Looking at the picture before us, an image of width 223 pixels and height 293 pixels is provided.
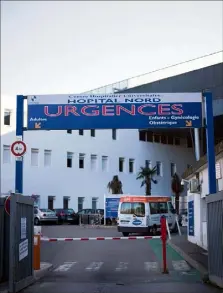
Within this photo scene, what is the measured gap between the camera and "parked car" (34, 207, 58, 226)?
4456 centimetres

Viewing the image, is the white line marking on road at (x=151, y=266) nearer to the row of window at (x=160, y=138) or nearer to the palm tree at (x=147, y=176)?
the palm tree at (x=147, y=176)

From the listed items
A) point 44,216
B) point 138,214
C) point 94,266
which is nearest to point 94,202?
point 44,216

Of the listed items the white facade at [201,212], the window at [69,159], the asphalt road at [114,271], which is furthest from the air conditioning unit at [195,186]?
the window at [69,159]

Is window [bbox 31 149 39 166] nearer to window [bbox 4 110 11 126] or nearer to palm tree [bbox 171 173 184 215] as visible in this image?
window [bbox 4 110 11 126]

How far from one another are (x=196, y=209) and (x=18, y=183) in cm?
1132

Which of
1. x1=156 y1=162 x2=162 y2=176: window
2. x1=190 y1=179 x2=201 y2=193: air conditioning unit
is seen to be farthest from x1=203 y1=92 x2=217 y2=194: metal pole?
x1=156 y1=162 x2=162 y2=176: window

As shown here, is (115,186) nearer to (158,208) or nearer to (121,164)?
(121,164)

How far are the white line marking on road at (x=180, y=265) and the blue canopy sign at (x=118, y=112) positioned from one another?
4.59 meters

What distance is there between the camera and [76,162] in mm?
55688

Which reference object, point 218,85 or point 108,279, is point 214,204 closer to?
point 108,279

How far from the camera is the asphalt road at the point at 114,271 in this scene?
11.2m

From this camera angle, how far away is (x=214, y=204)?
36.9ft

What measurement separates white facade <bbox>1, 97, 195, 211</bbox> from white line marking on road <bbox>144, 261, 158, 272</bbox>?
106 feet

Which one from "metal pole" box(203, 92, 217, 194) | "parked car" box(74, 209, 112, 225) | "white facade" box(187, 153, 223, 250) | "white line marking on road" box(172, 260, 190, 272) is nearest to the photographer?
"white line marking on road" box(172, 260, 190, 272)
